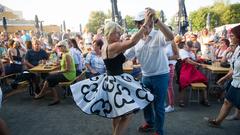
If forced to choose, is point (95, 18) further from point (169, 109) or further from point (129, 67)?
point (169, 109)

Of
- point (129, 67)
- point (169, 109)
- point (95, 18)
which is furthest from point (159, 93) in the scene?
point (95, 18)

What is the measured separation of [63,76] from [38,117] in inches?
51.1

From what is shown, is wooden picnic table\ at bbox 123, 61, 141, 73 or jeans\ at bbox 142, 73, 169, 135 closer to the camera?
jeans\ at bbox 142, 73, 169, 135

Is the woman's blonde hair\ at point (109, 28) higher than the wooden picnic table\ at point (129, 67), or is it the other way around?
the woman's blonde hair\ at point (109, 28)

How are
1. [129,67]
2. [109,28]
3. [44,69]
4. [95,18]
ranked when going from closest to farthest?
[109,28], [129,67], [44,69], [95,18]

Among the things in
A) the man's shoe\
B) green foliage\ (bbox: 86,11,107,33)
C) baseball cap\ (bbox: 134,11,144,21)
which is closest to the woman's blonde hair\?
baseball cap\ (bbox: 134,11,144,21)

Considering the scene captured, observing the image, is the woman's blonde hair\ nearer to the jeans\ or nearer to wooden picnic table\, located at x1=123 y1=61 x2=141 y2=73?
the jeans\

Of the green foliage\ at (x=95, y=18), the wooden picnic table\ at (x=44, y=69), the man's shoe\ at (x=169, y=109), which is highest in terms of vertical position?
the green foliage\ at (x=95, y=18)

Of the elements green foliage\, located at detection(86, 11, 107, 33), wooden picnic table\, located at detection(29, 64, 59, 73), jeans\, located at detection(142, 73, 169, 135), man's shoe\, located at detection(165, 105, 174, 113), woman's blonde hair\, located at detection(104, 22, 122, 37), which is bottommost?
man's shoe\, located at detection(165, 105, 174, 113)

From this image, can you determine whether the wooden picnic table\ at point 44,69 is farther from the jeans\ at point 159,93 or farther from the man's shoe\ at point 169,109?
the jeans\ at point 159,93

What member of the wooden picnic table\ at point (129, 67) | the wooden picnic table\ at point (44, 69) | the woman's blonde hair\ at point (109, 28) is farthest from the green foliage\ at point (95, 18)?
the woman's blonde hair\ at point (109, 28)

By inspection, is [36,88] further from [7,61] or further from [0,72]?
[7,61]

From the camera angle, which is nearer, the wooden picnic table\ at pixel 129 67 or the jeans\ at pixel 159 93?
the jeans\ at pixel 159 93

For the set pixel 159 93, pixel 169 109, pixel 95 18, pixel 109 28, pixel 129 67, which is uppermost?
pixel 95 18
